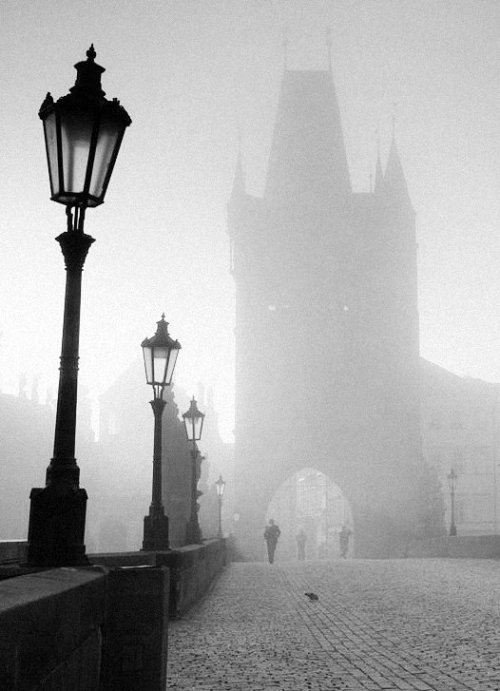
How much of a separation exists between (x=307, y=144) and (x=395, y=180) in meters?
6.47

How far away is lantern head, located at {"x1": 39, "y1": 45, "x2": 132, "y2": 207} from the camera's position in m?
5.15

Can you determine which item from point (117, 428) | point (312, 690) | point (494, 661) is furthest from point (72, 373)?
point (117, 428)

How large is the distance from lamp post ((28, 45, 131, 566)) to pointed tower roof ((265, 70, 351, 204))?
52.8 m

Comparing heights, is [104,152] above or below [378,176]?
below

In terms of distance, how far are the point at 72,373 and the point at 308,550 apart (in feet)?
224

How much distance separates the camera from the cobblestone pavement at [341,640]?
619 centimetres

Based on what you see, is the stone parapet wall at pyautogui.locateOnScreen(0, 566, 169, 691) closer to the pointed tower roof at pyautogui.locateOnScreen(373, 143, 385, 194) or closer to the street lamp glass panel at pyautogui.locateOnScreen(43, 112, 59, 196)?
the street lamp glass panel at pyautogui.locateOnScreen(43, 112, 59, 196)

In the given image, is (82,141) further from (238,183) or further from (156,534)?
(238,183)

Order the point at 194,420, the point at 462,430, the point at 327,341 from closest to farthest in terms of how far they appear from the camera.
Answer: the point at 194,420 < the point at 327,341 < the point at 462,430

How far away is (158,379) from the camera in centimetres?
1148

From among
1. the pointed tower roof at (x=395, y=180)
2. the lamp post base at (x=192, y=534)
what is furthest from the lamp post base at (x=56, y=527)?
the pointed tower roof at (x=395, y=180)

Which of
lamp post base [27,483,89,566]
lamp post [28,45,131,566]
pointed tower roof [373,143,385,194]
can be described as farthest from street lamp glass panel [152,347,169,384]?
pointed tower roof [373,143,385,194]

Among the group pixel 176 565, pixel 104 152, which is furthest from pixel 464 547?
pixel 104 152

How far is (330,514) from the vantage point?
72750 mm
